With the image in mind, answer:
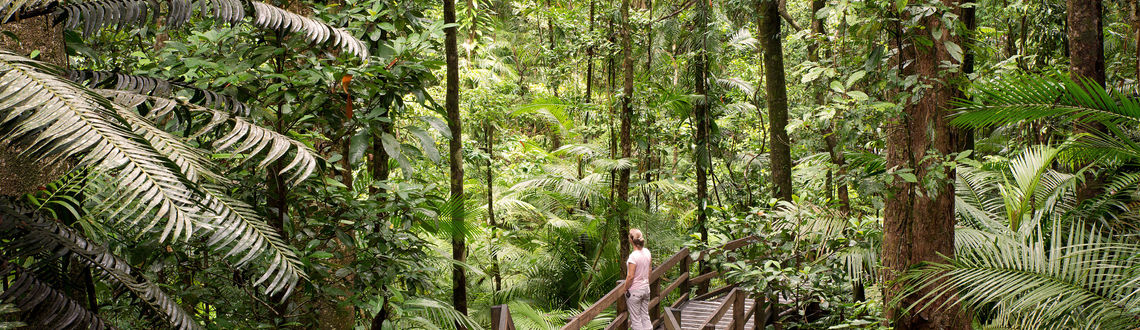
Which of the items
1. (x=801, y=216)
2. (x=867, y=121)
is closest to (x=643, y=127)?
(x=801, y=216)

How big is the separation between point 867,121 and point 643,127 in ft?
12.5

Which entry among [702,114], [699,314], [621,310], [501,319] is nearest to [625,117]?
[702,114]

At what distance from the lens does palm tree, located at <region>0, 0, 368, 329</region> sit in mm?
1608

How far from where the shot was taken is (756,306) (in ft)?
19.2

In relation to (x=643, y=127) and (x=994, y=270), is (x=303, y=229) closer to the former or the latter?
(x=994, y=270)

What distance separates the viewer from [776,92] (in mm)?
7184

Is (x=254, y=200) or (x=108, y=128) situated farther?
(x=254, y=200)

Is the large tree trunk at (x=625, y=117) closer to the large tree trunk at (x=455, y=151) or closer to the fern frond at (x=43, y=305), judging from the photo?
the large tree trunk at (x=455, y=151)

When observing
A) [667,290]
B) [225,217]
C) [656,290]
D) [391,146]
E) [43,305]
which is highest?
[391,146]

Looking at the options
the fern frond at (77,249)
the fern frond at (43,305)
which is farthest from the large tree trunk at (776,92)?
the fern frond at (43,305)

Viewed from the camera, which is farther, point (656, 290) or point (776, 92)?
point (776, 92)

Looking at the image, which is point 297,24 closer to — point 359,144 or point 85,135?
point 359,144

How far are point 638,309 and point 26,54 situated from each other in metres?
4.36

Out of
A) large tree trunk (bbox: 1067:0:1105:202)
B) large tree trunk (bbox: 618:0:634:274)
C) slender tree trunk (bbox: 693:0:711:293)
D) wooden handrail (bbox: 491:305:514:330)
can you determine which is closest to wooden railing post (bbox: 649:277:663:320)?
large tree trunk (bbox: 618:0:634:274)
